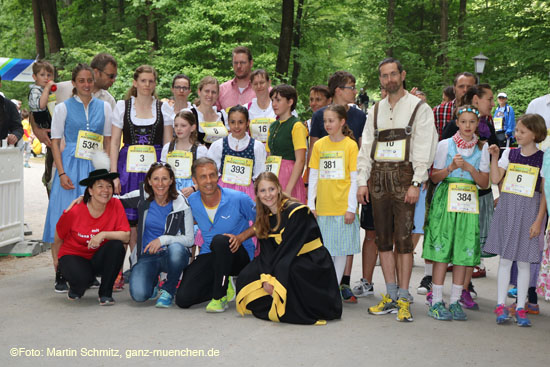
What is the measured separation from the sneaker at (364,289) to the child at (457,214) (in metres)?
0.81

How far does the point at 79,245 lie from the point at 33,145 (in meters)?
20.4

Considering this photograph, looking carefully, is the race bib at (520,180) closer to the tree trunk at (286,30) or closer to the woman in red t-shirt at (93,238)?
the woman in red t-shirt at (93,238)

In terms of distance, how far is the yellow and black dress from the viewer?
486 centimetres

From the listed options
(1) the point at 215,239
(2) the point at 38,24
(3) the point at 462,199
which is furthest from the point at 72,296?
(2) the point at 38,24

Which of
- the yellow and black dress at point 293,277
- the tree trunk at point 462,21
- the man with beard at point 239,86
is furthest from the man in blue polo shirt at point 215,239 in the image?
the tree trunk at point 462,21

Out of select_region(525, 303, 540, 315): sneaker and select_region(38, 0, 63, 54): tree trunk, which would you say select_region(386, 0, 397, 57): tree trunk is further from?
select_region(525, 303, 540, 315): sneaker

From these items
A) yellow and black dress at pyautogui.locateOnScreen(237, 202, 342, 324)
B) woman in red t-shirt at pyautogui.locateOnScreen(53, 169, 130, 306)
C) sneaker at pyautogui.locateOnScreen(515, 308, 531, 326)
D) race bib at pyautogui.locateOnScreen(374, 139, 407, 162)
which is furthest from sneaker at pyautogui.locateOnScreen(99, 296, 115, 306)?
sneaker at pyautogui.locateOnScreen(515, 308, 531, 326)

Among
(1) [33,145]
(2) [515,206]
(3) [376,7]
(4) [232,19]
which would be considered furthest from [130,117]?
(3) [376,7]

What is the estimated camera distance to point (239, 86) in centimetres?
705

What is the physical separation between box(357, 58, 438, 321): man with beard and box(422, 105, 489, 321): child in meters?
0.20

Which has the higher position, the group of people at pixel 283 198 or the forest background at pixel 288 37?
the forest background at pixel 288 37

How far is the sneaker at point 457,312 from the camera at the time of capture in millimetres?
5039

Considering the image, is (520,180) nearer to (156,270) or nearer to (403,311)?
(403,311)

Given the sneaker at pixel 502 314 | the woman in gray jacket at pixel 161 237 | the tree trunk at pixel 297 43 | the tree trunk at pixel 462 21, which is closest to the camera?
the sneaker at pixel 502 314
